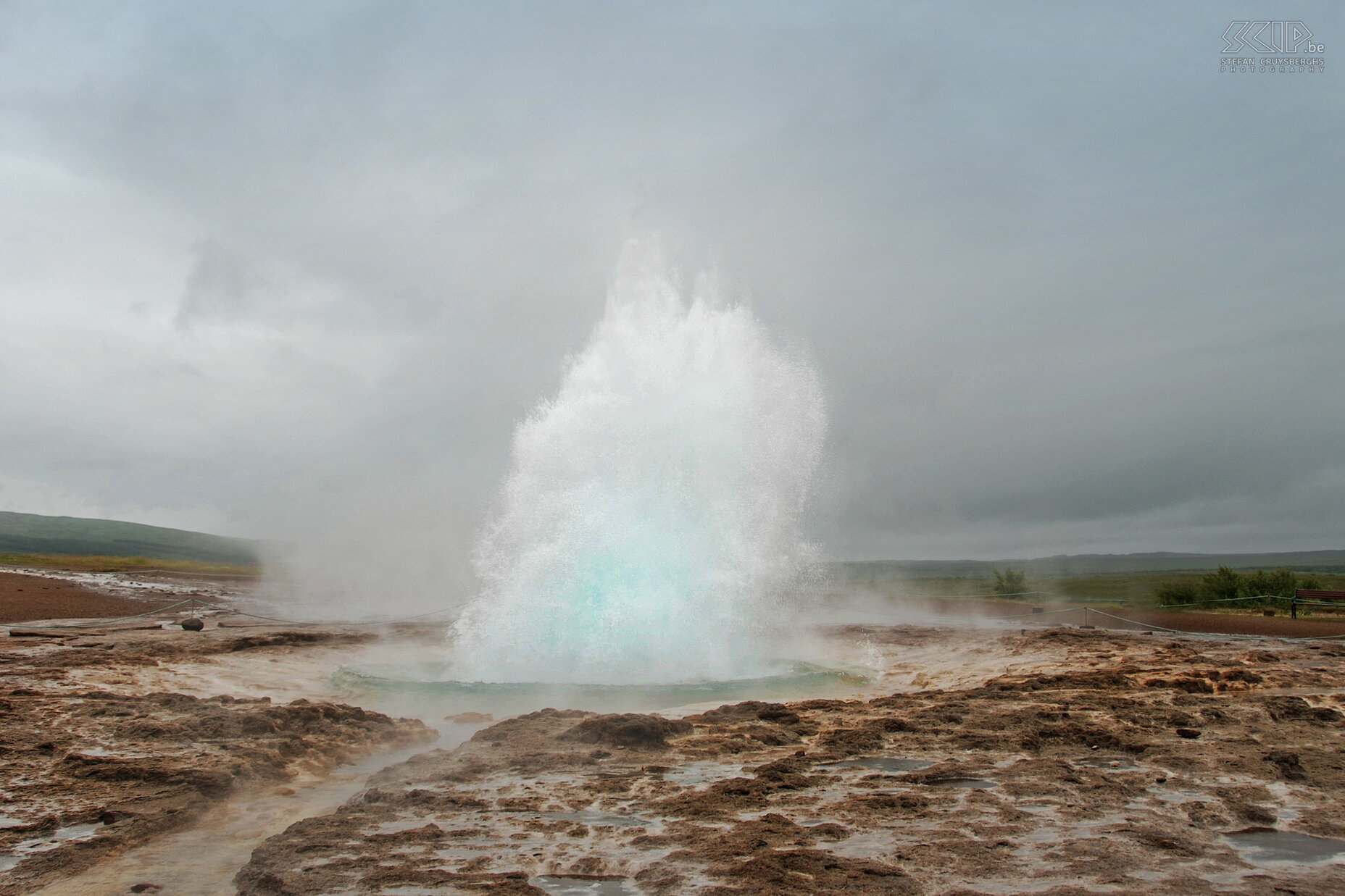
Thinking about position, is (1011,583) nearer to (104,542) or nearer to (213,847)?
(213,847)

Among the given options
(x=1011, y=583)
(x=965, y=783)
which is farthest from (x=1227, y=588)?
(x=965, y=783)

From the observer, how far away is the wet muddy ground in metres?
4.67

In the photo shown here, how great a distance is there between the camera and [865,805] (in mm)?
5953

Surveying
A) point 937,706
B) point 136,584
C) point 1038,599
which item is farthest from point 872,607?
point 136,584

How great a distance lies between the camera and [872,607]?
30391 millimetres

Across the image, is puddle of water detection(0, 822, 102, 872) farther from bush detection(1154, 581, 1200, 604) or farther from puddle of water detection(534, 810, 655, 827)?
bush detection(1154, 581, 1200, 604)

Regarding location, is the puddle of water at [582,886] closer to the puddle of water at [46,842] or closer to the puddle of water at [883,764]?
the puddle of water at [883,764]

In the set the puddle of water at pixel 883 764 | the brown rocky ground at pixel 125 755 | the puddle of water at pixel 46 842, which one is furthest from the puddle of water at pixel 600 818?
the puddle of water at pixel 46 842

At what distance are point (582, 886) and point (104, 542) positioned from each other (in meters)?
196

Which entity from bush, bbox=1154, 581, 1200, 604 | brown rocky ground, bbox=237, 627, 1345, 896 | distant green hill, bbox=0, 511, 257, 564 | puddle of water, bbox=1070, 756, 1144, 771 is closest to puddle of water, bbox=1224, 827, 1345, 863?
brown rocky ground, bbox=237, 627, 1345, 896

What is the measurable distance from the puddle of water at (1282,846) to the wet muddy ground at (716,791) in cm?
3

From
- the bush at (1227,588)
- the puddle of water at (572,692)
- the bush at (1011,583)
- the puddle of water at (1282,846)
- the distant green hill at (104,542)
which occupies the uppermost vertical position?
the puddle of water at (1282,846)

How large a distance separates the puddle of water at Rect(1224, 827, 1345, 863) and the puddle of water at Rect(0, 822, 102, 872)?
800 cm

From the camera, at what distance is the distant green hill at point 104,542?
455ft
